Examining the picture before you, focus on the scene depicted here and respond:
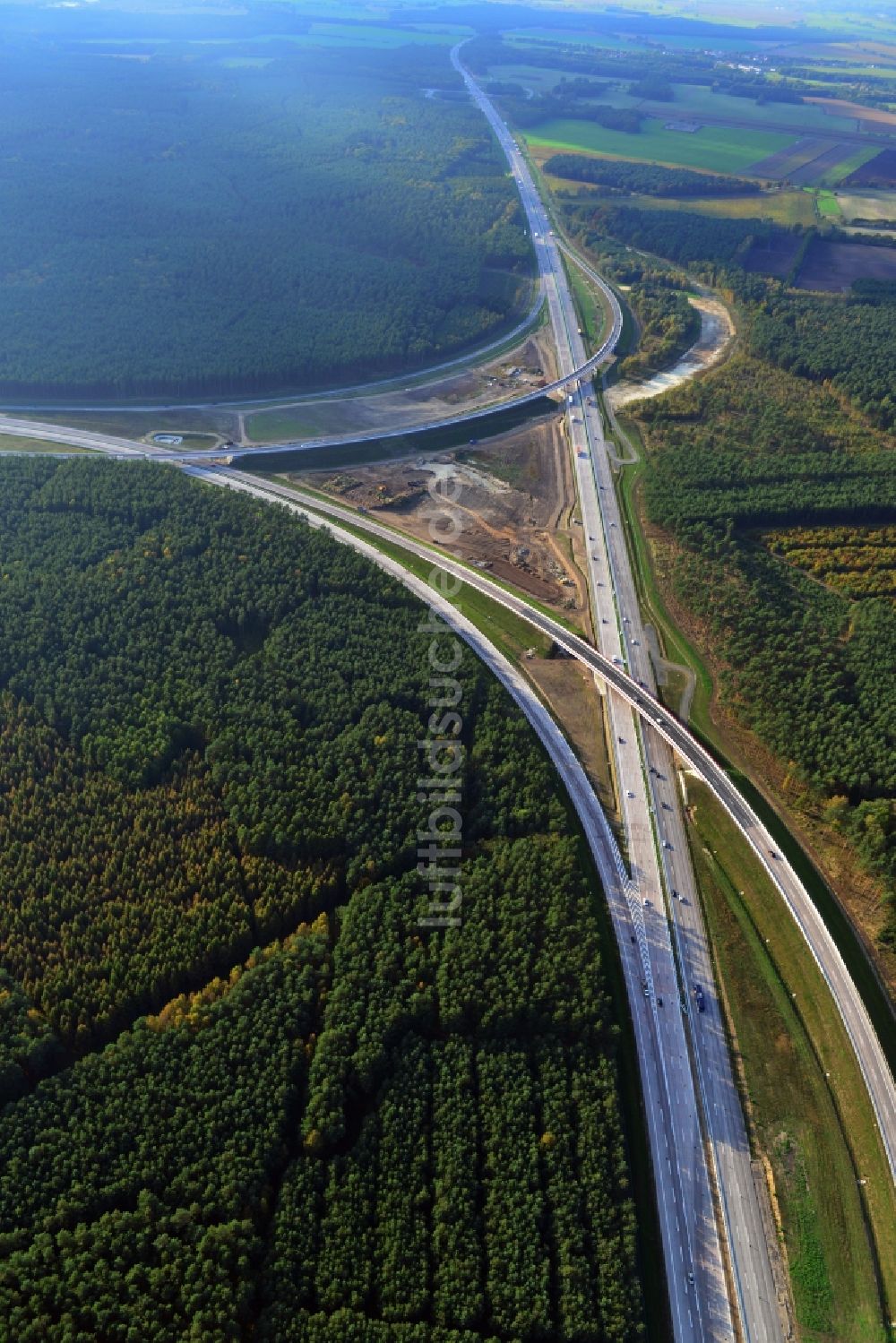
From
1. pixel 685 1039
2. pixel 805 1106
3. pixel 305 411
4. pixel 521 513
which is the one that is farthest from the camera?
pixel 305 411

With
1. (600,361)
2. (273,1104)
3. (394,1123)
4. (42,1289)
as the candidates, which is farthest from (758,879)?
(600,361)

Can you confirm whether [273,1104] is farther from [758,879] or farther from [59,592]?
[59,592]

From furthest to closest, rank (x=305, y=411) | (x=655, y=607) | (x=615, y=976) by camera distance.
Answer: (x=305, y=411) < (x=655, y=607) < (x=615, y=976)

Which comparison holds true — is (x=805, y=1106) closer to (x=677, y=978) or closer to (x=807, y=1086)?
(x=807, y=1086)

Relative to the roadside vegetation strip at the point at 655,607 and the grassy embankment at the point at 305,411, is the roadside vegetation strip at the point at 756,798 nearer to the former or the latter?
the roadside vegetation strip at the point at 655,607

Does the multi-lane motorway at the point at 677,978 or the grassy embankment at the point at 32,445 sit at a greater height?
Result: the grassy embankment at the point at 32,445

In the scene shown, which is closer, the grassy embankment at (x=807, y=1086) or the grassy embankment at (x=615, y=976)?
the grassy embankment at (x=615, y=976)

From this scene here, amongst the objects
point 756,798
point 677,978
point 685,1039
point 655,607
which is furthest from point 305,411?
point 685,1039

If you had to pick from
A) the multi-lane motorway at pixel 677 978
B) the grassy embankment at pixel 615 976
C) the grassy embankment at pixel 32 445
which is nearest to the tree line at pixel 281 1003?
the grassy embankment at pixel 615 976
